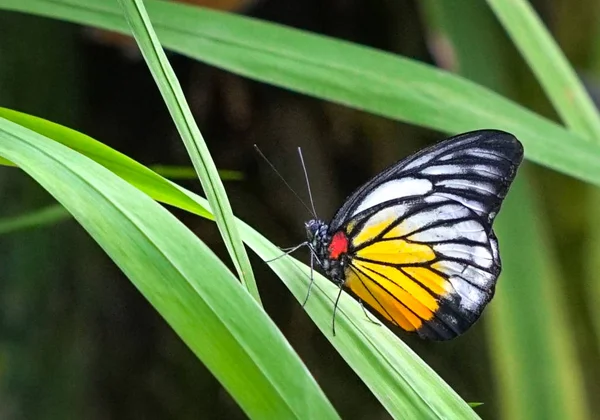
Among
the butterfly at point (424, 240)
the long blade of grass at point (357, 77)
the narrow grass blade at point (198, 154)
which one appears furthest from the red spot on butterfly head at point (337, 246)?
the narrow grass blade at point (198, 154)

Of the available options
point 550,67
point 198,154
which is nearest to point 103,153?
point 198,154

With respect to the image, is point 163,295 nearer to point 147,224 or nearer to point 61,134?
point 147,224

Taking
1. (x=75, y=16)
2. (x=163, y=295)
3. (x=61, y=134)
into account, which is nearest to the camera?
(x=163, y=295)

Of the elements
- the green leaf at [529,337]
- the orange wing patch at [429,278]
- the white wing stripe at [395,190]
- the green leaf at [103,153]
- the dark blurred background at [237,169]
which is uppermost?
the dark blurred background at [237,169]

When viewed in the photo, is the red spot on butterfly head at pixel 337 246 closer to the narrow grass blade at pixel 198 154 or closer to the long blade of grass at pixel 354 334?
the long blade of grass at pixel 354 334

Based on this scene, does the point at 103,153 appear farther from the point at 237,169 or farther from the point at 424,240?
the point at 237,169

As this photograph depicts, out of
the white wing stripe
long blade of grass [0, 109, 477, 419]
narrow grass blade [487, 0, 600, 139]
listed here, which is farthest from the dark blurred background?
long blade of grass [0, 109, 477, 419]

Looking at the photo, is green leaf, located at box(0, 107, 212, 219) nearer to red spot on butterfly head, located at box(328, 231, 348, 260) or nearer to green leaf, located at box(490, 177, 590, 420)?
red spot on butterfly head, located at box(328, 231, 348, 260)

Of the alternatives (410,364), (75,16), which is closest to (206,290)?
(410,364)
